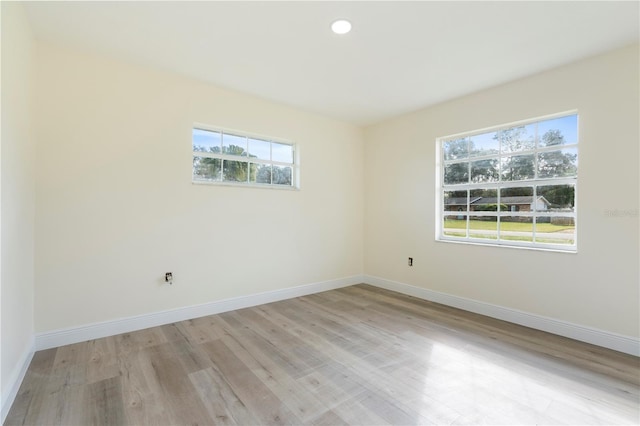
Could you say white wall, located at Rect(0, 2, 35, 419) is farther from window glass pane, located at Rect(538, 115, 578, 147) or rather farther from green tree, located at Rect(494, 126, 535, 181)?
window glass pane, located at Rect(538, 115, 578, 147)

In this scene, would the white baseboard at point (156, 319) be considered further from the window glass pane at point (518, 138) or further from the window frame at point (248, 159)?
the window glass pane at point (518, 138)

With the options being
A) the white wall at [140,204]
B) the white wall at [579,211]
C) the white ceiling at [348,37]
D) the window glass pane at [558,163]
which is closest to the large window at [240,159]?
the white wall at [140,204]

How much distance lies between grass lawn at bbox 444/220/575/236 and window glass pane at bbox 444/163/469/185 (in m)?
0.55

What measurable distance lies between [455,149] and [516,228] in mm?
1269

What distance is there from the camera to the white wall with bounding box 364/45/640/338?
2529mm

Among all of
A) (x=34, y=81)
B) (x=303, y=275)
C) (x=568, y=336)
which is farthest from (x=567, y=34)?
(x=34, y=81)

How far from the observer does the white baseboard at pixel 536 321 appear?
2.52 meters

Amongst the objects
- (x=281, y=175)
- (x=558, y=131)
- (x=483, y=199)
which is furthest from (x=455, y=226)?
(x=281, y=175)

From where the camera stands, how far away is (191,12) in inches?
85.3

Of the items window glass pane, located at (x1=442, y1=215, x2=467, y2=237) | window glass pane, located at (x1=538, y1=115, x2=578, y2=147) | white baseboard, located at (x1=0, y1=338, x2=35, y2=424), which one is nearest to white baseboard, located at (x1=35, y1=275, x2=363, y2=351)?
white baseboard, located at (x1=0, y1=338, x2=35, y2=424)

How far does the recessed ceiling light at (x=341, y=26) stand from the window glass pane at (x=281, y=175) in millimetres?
2031

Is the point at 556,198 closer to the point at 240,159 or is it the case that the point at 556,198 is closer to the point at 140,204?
the point at 240,159

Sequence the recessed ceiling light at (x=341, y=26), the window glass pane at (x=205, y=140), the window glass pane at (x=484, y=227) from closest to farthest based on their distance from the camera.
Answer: the recessed ceiling light at (x=341, y=26) < the window glass pane at (x=205, y=140) < the window glass pane at (x=484, y=227)

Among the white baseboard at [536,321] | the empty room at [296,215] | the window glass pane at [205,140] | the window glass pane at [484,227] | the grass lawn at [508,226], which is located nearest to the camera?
the empty room at [296,215]
